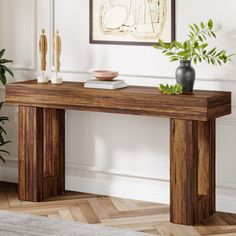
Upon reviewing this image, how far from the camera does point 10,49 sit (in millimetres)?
5805

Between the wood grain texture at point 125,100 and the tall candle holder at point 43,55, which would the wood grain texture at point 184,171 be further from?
the tall candle holder at point 43,55

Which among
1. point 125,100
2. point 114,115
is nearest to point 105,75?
point 125,100

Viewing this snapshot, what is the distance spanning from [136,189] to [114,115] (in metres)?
0.60

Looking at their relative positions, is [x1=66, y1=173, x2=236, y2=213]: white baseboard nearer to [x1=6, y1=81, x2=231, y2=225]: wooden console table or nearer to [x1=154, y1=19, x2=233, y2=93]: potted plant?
[x1=6, y1=81, x2=231, y2=225]: wooden console table

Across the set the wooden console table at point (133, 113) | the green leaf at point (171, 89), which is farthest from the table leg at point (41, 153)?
the green leaf at point (171, 89)

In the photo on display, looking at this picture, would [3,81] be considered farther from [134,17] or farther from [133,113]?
[133,113]

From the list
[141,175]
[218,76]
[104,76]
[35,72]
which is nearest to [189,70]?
[218,76]

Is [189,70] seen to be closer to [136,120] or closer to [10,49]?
[136,120]

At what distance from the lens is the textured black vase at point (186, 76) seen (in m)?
4.82

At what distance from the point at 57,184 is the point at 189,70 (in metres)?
1.49

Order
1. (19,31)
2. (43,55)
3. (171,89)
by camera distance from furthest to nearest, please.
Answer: (19,31), (43,55), (171,89)

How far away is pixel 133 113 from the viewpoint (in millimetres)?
4848

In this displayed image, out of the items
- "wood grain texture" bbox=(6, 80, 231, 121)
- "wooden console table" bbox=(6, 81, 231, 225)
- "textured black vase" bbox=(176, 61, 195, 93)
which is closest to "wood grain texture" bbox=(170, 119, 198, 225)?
"wooden console table" bbox=(6, 81, 231, 225)

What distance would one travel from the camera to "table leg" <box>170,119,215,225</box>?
4.70 metres
